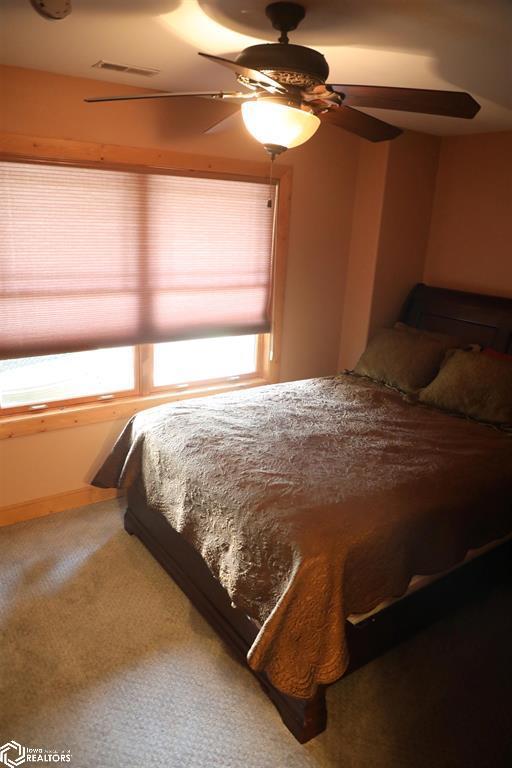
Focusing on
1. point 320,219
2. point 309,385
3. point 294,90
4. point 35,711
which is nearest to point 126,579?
point 35,711

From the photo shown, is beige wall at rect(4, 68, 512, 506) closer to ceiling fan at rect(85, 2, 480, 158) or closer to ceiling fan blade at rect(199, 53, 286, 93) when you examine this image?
ceiling fan at rect(85, 2, 480, 158)

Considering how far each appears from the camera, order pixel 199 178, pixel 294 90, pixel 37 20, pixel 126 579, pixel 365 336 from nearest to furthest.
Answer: pixel 294 90 < pixel 37 20 < pixel 126 579 < pixel 199 178 < pixel 365 336

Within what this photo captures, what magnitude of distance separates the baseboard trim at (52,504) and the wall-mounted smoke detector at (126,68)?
2.38 meters

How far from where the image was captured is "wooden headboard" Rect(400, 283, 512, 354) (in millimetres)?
3533

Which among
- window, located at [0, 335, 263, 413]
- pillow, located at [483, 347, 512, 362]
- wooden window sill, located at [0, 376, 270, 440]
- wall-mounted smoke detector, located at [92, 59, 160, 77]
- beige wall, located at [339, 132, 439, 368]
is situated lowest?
wooden window sill, located at [0, 376, 270, 440]

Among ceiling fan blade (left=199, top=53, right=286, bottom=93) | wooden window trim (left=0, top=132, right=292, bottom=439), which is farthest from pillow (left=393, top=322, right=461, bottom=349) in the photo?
ceiling fan blade (left=199, top=53, right=286, bottom=93)

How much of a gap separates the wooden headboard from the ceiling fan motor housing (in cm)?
239

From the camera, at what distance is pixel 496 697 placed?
A: 6.92ft

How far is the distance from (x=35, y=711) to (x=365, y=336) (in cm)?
319

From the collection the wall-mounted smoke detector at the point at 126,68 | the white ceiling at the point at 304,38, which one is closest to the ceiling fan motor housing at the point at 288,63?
the white ceiling at the point at 304,38

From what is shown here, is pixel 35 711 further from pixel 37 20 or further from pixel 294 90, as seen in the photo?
pixel 37 20

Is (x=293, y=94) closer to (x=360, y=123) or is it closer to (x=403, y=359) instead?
(x=360, y=123)

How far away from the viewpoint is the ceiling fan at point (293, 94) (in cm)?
168

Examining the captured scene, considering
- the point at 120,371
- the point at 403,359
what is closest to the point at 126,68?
the point at 120,371
